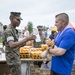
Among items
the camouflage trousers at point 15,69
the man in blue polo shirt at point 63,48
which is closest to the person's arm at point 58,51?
the man in blue polo shirt at point 63,48

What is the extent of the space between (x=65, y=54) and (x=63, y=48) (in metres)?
0.17

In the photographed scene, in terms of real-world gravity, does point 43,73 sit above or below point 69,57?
below

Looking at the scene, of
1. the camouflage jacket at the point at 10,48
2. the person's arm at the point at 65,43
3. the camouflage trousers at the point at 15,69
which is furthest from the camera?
the camouflage trousers at the point at 15,69

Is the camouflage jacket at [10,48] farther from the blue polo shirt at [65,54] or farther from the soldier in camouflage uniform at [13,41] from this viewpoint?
the blue polo shirt at [65,54]

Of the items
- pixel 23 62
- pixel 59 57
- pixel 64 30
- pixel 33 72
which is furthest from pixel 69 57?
pixel 33 72

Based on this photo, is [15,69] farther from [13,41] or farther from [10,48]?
[13,41]

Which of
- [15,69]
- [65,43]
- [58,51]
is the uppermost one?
[65,43]

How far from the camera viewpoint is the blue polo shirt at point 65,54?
3307 millimetres

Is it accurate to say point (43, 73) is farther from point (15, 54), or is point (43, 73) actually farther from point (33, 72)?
point (15, 54)

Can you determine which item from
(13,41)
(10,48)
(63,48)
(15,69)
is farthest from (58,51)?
(15,69)

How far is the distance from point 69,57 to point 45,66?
299 cm

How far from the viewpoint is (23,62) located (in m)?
5.27

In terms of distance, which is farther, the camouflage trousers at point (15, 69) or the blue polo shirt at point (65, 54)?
the camouflage trousers at point (15, 69)

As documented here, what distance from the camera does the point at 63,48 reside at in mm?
3307
